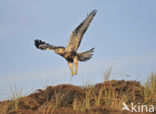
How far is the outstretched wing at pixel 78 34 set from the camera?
446 inches

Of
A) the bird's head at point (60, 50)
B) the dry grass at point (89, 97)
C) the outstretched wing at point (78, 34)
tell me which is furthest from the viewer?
the bird's head at point (60, 50)

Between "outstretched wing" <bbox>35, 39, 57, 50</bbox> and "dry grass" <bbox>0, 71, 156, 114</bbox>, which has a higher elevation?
"outstretched wing" <bbox>35, 39, 57, 50</bbox>

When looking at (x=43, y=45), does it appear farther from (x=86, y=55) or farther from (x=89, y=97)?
(x=89, y=97)

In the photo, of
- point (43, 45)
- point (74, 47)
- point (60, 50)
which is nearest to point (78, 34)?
point (74, 47)

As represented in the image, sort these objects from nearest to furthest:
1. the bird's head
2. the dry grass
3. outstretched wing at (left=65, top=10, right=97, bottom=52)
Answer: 1. the dry grass
2. outstretched wing at (left=65, top=10, right=97, bottom=52)
3. the bird's head

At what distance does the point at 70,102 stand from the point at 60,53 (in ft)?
11.0

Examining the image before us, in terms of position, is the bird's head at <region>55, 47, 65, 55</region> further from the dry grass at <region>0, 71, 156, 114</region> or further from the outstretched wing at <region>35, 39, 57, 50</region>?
the dry grass at <region>0, 71, 156, 114</region>

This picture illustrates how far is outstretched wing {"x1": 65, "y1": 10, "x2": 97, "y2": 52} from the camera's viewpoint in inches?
446

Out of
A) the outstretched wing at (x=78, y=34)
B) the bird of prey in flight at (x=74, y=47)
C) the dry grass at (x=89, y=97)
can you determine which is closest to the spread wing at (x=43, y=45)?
the bird of prey in flight at (x=74, y=47)

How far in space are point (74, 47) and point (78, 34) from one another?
0.56 metres

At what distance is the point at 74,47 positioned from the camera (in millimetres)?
11594

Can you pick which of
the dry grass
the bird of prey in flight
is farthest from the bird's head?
the dry grass

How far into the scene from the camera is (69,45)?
11570 millimetres

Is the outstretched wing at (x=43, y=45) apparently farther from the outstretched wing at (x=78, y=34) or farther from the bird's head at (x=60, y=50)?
the outstretched wing at (x=78, y=34)
